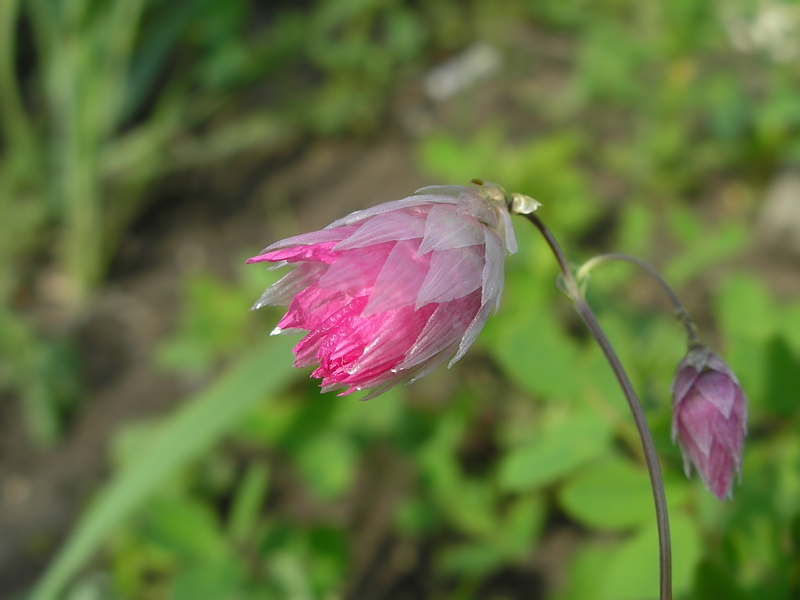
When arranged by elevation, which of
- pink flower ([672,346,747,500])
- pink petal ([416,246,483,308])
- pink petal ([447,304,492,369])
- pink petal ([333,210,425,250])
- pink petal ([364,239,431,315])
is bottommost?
pink flower ([672,346,747,500])

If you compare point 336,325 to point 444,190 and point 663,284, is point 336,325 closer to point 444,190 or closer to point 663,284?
point 444,190

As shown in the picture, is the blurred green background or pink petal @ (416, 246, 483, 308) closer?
pink petal @ (416, 246, 483, 308)

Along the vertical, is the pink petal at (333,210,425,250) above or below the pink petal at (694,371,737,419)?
above

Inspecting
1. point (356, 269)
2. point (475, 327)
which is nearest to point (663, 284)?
point (475, 327)

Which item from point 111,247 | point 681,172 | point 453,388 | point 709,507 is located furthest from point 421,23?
point 709,507

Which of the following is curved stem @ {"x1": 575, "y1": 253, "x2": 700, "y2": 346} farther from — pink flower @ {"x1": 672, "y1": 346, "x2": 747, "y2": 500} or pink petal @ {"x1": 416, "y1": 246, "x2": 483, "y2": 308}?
pink petal @ {"x1": 416, "y1": 246, "x2": 483, "y2": 308}

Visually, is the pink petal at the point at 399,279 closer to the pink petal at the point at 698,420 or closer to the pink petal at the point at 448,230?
the pink petal at the point at 448,230

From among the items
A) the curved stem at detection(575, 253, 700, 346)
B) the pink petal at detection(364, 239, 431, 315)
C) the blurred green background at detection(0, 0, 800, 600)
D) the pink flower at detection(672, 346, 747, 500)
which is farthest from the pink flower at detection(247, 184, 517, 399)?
the blurred green background at detection(0, 0, 800, 600)

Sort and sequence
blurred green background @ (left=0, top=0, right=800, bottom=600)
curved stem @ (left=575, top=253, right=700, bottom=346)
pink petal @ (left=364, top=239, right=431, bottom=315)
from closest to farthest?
1. pink petal @ (left=364, top=239, right=431, bottom=315)
2. curved stem @ (left=575, top=253, right=700, bottom=346)
3. blurred green background @ (left=0, top=0, right=800, bottom=600)

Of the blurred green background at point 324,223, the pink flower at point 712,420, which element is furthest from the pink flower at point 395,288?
the blurred green background at point 324,223
